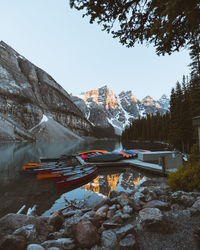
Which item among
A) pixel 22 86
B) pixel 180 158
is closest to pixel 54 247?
pixel 180 158

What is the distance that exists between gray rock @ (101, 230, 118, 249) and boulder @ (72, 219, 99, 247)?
0.21m

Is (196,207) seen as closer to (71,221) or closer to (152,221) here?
(152,221)

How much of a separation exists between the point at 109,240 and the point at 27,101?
122m

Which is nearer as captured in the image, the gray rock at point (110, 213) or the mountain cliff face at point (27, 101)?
the gray rock at point (110, 213)

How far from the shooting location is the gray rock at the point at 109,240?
139 inches

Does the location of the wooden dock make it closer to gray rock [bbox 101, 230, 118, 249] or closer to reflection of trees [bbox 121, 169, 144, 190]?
reflection of trees [bbox 121, 169, 144, 190]

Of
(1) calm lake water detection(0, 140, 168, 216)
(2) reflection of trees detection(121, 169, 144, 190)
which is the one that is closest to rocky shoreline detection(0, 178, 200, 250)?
(1) calm lake water detection(0, 140, 168, 216)

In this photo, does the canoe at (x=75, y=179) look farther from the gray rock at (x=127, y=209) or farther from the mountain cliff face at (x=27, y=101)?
the mountain cliff face at (x=27, y=101)

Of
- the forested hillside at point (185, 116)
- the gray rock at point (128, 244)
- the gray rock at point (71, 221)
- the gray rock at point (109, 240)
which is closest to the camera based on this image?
the gray rock at point (128, 244)

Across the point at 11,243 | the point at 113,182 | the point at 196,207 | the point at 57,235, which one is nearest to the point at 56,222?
the point at 57,235

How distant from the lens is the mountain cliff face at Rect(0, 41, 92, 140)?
89.8m

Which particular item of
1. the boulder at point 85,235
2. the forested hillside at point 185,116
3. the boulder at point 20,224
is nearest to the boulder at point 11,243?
the boulder at point 20,224

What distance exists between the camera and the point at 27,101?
108688 millimetres

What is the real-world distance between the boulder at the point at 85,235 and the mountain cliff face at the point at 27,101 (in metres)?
86.4
